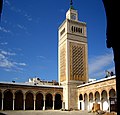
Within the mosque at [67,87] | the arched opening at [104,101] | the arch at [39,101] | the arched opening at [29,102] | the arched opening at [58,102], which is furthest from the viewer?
the arched opening at [58,102]

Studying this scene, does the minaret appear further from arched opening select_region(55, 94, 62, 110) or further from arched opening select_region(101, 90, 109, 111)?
arched opening select_region(101, 90, 109, 111)

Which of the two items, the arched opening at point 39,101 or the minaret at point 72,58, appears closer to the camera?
the minaret at point 72,58

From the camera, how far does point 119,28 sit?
3.33 meters

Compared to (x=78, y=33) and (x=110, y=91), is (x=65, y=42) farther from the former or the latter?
(x=110, y=91)

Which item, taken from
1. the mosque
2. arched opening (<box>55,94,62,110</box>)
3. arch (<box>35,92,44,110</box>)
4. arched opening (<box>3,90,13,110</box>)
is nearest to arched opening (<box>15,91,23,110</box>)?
the mosque

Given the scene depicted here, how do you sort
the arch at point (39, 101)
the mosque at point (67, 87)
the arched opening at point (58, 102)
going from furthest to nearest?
the arched opening at point (58, 102)
the arch at point (39, 101)
the mosque at point (67, 87)

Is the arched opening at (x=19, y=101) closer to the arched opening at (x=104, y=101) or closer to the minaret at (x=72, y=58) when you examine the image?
the minaret at (x=72, y=58)

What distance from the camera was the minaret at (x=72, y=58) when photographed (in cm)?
3250

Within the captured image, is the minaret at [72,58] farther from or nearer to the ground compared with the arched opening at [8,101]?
farther from the ground

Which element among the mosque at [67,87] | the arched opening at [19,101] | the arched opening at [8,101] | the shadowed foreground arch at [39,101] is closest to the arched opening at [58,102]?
the mosque at [67,87]

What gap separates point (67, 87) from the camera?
3219 cm

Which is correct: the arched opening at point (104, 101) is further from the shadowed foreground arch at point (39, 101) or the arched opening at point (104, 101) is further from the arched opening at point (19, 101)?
the arched opening at point (19, 101)

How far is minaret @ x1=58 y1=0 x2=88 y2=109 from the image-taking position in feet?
107

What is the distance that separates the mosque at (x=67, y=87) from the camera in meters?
30.9
